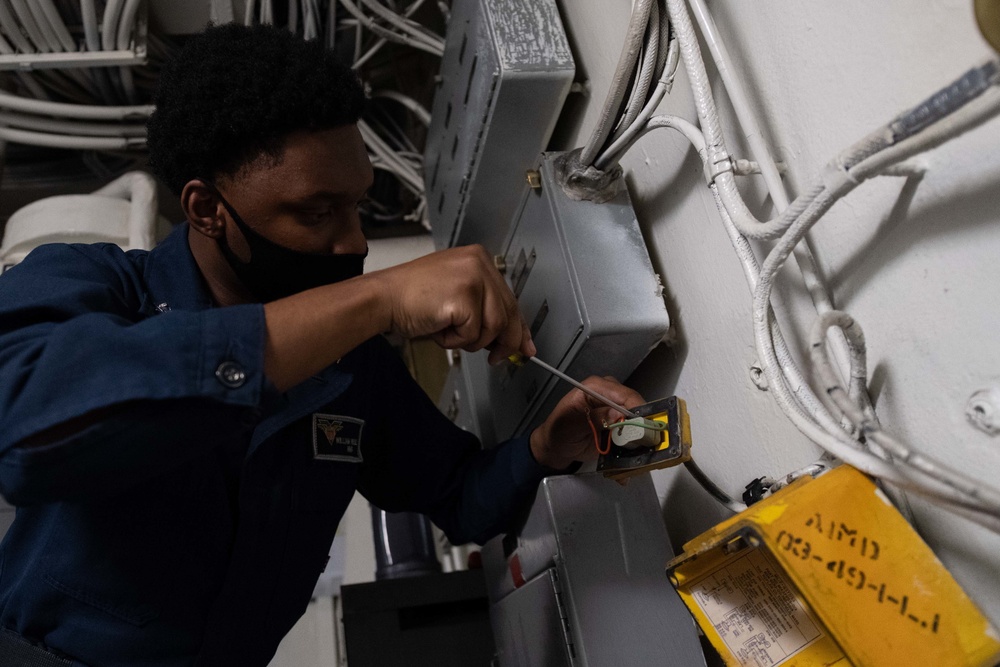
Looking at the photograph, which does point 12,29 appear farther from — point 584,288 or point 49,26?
point 584,288

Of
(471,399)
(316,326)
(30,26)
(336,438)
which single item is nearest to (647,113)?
(316,326)

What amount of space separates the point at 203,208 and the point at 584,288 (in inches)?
18.2

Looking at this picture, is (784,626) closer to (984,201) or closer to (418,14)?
(984,201)

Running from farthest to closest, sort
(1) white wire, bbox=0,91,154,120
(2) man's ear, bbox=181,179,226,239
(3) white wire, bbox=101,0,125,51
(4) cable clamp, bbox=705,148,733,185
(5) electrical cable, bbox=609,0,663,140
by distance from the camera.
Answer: (1) white wire, bbox=0,91,154,120 → (3) white wire, bbox=101,0,125,51 → (2) man's ear, bbox=181,179,226,239 → (5) electrical cable, bbox=609,0,663,140 → (4) cable clamp, bbox=705,148,733,185

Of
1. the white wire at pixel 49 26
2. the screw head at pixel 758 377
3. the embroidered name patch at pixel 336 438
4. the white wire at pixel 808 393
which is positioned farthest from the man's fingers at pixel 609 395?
the white wire at pixel 49 26

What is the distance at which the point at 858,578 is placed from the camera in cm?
52

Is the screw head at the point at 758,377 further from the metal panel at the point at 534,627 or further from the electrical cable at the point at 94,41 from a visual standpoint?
the electrical cable at the point at 94,41

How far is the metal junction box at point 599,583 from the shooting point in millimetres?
804

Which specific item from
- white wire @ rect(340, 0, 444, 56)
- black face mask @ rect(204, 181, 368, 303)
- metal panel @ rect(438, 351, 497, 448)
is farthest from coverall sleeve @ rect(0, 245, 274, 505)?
white wire @ rect(340, 0, 444, 56)

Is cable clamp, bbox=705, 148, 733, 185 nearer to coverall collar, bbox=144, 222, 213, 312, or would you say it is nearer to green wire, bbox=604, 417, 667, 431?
green wire, bbox=604, 417, 667, 431

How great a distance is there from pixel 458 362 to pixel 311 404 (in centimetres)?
62

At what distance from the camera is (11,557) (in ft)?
2.77

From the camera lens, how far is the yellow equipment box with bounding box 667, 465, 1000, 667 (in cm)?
50

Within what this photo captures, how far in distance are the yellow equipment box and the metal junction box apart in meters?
0.24
